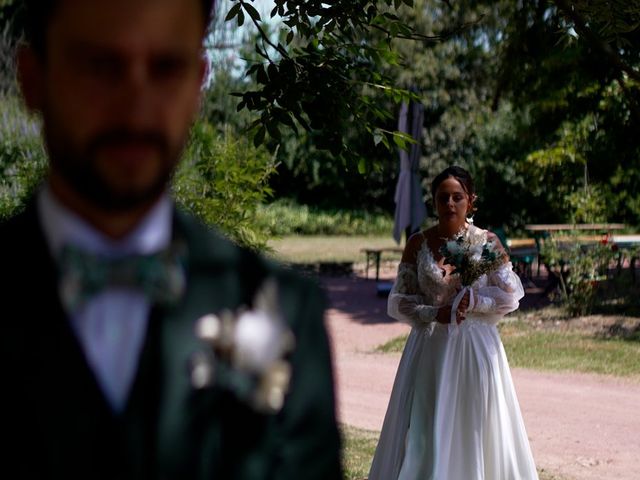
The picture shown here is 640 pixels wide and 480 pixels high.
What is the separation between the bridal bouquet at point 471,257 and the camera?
21.3 feet

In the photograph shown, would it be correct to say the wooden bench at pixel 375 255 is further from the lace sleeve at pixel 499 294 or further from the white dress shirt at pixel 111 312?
the white dress shirt at pixel 111 312

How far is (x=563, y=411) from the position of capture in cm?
1027

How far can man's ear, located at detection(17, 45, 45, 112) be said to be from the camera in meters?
1.33

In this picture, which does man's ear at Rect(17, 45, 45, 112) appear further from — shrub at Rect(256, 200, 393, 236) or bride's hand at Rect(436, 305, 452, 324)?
shrub at Rect(256, 200, 393, 236)

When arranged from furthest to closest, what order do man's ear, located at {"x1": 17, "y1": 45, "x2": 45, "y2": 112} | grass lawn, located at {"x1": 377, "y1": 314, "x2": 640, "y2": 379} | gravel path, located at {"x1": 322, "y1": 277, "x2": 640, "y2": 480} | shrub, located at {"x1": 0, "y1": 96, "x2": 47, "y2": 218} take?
grass lawn, located at {"x1": 377, "y1": 314, "x2": 640, "y2": 379} < shrub, located at {"x1": 0, "y1": 96, "x2": 47, "y2": 218} < gravel path, located at {"x1": 322, "y1": 277, "x2": 640, "y2": 480} < man's ear, located at {"x1": 17, "y1": 45, "x2": 45, "y2": 112}

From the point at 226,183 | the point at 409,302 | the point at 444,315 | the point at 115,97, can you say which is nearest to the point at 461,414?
the point at 444,315

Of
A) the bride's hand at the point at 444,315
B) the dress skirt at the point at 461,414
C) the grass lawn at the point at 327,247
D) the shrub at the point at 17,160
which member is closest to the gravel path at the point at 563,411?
the dress skirt at the point at 461,414

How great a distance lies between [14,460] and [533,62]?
65.7 ft

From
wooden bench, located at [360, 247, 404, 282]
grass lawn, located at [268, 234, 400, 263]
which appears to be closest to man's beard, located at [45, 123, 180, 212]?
wooden bench, located at [360, 247, 404, 282]

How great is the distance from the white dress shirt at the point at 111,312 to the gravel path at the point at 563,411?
5.82m

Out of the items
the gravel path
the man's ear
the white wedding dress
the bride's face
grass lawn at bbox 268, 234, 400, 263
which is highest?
the man's ear

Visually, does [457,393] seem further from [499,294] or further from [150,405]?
[150,405]

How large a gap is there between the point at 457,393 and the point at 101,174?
5.71 metres

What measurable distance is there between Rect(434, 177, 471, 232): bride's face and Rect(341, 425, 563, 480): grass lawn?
2053 millimetres
